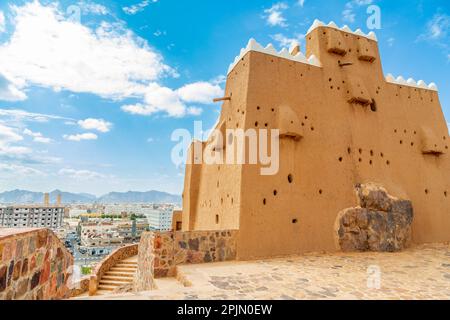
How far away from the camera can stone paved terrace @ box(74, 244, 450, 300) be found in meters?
4.98

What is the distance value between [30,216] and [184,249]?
94.1 m

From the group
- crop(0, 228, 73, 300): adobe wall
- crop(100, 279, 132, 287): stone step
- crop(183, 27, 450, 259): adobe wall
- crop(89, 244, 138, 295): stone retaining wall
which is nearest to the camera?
crop(0, 228, 73, 300): adobe wall

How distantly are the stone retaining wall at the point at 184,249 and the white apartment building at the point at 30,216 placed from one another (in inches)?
3484

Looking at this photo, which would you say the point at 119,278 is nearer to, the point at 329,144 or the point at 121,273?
the point at 121,273

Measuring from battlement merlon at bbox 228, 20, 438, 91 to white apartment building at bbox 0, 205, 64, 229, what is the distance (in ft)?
296

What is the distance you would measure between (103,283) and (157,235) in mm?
7063

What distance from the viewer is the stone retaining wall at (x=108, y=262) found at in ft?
38.9

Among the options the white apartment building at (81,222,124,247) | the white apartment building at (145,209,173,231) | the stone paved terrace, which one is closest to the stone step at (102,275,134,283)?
the stone paved terrace

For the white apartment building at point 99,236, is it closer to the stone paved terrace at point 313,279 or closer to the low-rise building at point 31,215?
the low-rise building at point 31,215

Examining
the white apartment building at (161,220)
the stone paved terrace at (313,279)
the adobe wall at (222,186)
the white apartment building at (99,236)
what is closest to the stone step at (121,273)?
the adobe wall at (222,186)

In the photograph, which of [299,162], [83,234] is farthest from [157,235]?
[83,234]

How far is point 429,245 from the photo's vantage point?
11.5 metres

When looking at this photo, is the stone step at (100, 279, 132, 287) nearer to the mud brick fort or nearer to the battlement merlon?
the mud brick fort
